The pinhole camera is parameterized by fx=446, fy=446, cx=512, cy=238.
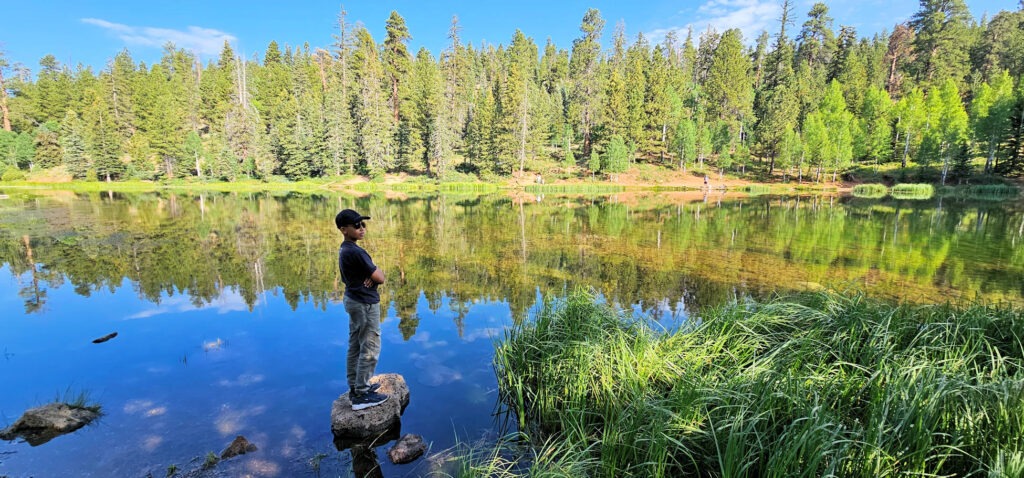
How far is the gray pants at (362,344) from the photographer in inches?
195

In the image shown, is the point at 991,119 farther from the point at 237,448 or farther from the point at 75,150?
the point at 75,150

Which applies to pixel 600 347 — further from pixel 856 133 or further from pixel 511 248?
pixel 856 133

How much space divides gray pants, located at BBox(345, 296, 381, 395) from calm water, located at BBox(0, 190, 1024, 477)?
2.16 ft

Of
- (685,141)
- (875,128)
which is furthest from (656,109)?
(875,128)

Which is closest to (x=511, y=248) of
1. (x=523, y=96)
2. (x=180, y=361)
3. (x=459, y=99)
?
(x=180, y=361)

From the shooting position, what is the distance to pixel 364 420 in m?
4.98

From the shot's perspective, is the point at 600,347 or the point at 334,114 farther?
the point at 334,114

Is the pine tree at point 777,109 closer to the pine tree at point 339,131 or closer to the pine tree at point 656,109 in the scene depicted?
the pine tree at point 656,109

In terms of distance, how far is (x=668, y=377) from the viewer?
470 centimetres

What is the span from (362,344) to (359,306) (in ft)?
1.65

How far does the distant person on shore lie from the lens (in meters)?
4.78

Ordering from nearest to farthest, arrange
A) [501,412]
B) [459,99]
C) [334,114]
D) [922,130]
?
1. [501,412]
2. [922,130]
3. [334,114]
4. [459,99]

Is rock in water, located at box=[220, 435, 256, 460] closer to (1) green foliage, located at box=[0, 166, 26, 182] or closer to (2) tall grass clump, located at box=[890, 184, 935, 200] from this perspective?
(2) tall grass clump, located at box=[890, 184, 935, 200]

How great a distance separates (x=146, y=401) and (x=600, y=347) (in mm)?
5824
